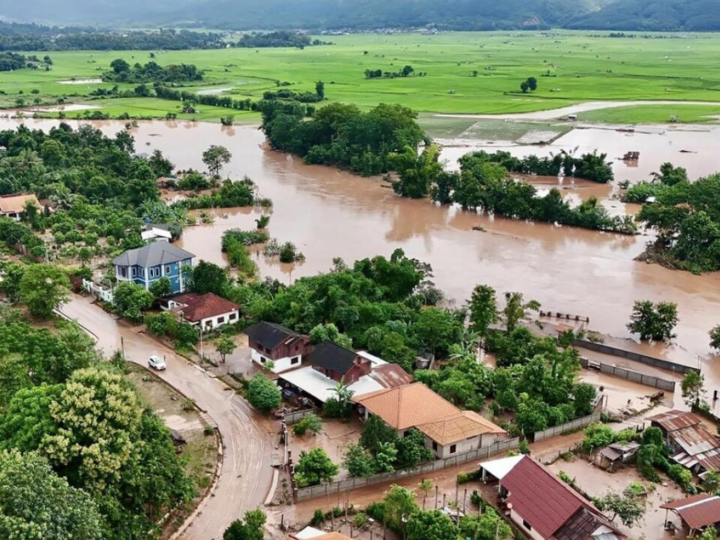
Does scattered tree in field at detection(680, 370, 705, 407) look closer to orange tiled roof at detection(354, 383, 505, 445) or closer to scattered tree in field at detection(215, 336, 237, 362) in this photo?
orange tiled roof at detection(354, 383, 505, 445)

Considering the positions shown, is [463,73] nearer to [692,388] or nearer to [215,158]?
[215,158]

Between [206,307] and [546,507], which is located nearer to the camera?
[546,507]

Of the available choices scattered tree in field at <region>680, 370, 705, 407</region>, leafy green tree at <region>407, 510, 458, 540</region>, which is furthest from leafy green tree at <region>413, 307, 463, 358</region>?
leafy green tree at <region>407, 510, 458, 540</region>

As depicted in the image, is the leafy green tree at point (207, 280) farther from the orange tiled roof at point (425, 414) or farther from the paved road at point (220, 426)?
the orange tiled roof at point (425, 414)

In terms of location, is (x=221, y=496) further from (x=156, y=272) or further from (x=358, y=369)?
(x=156, y=272)

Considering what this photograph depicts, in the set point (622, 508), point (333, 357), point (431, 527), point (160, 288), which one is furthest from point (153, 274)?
point (622, 508)

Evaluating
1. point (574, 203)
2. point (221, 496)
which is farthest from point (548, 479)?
point (574, 203)
